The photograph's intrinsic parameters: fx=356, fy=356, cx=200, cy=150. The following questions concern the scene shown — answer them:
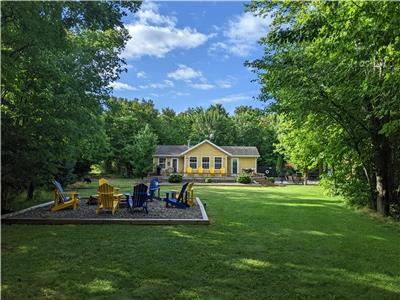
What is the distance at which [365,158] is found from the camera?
39.3 ft

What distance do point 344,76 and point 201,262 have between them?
603 centimetres

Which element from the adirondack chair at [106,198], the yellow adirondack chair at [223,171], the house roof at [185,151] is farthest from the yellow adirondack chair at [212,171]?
the adirondack chair at [106,198]

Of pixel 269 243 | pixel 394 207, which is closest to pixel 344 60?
pixel 269 243

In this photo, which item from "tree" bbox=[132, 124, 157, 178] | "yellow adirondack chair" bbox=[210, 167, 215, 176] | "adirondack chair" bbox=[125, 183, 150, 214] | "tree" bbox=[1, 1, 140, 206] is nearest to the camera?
"tree" bbox=[1, 1, 140, 206]

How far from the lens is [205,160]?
3778cm

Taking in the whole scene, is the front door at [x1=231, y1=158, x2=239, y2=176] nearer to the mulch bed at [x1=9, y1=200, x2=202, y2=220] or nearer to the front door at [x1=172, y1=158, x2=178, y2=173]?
the front door at [x1=172, y1=158, x2=178, y2=173]

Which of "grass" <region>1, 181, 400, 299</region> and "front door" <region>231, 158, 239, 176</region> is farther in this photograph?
"front door" <region>231, 158, 239, 176</region>

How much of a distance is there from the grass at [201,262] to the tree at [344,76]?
2.84m

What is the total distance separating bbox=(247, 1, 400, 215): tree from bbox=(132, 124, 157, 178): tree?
24.4 m

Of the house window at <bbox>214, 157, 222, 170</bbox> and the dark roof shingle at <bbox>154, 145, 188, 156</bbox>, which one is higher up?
the dark roof shingle at <bbox>154, 145, 188, 156</bbox>

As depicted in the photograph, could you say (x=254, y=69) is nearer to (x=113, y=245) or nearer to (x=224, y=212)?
(x=224, y=212)

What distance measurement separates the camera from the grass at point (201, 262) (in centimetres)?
430

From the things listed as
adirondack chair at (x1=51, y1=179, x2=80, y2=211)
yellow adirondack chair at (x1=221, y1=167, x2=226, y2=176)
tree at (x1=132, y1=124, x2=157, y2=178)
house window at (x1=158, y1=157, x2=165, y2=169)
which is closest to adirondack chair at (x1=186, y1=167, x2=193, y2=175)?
house window at (x1=158, y1=157, x2=165, y2=169)

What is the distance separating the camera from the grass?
4.30 meters
